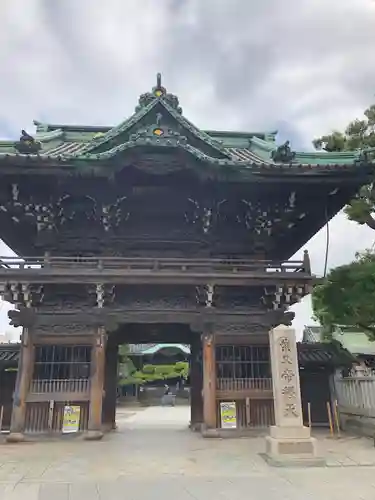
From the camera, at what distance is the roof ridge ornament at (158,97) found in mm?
12898

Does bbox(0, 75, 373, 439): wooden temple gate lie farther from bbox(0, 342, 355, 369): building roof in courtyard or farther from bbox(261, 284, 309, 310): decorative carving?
bbox(0, 342, 355, 369): building roof in courtyard

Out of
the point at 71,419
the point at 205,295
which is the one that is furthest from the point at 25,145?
the point at 71,419

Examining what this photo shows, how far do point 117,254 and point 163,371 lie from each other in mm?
36034

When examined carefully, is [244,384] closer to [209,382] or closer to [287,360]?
[209,382]

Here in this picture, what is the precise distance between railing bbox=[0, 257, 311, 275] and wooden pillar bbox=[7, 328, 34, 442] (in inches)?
77.8

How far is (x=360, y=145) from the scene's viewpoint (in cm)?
1386

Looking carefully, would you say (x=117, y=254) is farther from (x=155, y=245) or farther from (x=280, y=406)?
(x=280, y=406)

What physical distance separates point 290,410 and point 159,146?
7.17m

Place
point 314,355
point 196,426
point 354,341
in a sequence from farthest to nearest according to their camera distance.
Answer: point 354,341
point 314,355
point 196,426

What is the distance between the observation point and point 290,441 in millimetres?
8312

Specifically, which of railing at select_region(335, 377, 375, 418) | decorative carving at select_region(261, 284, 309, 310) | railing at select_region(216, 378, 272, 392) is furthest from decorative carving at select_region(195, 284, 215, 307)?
railing at select_region(335, 377, 375, 418)

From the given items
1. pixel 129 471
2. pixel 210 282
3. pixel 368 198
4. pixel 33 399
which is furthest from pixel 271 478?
pixel 368 198

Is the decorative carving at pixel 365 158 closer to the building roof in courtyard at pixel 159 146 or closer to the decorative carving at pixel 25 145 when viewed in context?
the building roof in courtyard at pixel 159 146

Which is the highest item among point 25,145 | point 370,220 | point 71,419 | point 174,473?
point 25,145
